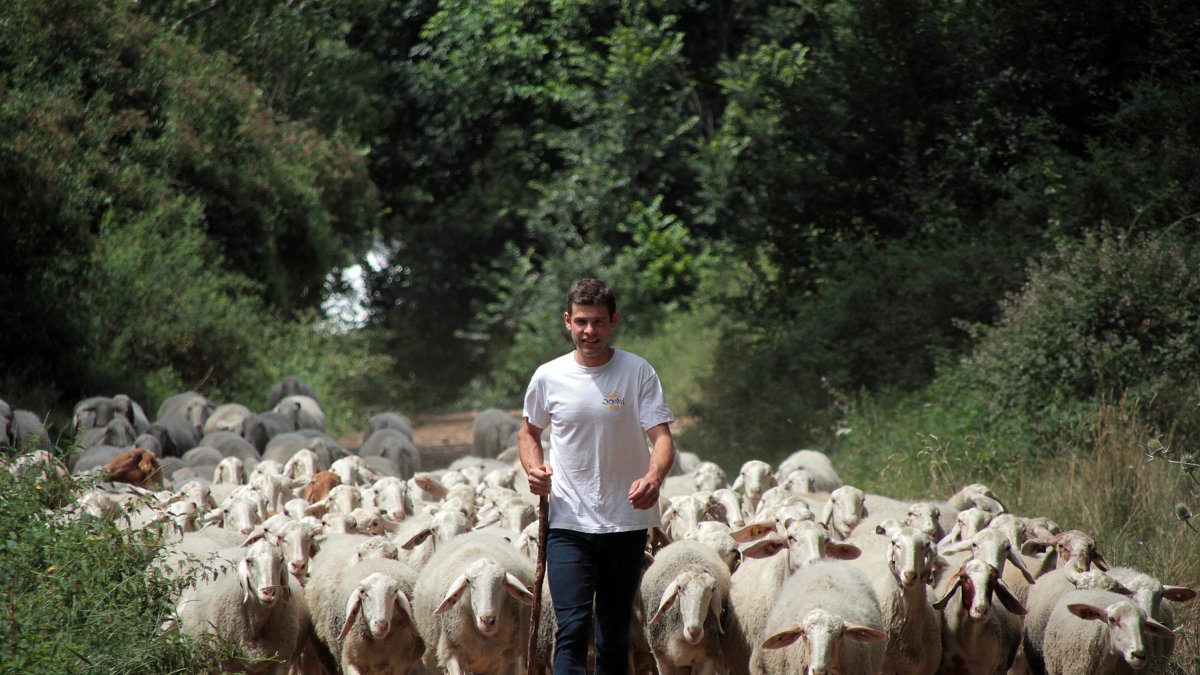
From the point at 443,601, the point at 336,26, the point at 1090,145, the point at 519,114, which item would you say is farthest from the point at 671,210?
the point at 443,601

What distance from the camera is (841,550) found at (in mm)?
7219

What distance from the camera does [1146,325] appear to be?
11.0 m

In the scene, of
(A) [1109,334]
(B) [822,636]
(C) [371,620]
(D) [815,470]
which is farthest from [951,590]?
(D) [815,470]

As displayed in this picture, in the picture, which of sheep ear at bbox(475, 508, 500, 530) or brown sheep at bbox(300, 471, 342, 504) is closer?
sheep ear at bbox(475, 508, 500, 530)

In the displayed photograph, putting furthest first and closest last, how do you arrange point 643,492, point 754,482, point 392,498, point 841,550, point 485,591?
point 754,482, point 392,498, point 841,550, point 485,591, point 643,492

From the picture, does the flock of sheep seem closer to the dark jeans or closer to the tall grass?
the tall grass

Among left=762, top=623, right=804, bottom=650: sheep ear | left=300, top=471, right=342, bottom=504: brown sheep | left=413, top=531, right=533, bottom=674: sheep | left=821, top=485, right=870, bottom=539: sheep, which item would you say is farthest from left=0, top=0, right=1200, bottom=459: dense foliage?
left=413, top=531, right=533, bottom=674: sheep

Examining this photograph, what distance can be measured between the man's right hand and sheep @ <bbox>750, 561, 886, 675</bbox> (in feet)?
4.55

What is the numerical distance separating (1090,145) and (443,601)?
10141 millimetres

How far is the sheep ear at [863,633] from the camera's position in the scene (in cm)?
605

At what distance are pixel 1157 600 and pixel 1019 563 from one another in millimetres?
810

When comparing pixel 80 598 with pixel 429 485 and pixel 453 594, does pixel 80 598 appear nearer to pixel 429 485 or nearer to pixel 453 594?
pixel 453 594

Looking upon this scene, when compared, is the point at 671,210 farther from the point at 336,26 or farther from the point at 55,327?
the point at 55,327

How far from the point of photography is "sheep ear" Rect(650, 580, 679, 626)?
6.70 meters
